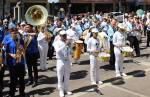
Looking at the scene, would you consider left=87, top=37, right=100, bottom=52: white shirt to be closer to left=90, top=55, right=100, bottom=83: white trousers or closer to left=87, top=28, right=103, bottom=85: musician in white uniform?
left=87, top=28, right=103, bottom=85: musician in white uniform

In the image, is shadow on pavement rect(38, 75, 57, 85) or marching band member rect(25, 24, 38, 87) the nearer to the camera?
marching band member rect(25, 24, 38, 87)

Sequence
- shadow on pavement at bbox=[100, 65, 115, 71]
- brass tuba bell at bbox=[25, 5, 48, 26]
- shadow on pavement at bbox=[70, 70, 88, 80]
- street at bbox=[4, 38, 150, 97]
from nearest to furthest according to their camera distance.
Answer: street at bbox=[4, 38, 150, 97] < shadow on pavement at bbox=[70, 70, 88, 80] < brass tuba bell at bbox=[25, 5, 48, 26] < shadow on pavement at bbox=[100, 65, 115, 71]

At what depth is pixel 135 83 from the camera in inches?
519

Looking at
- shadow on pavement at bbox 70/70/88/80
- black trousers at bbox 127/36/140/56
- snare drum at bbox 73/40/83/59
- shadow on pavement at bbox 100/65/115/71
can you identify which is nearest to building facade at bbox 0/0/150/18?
black trousers at bbox 127/36/140/56

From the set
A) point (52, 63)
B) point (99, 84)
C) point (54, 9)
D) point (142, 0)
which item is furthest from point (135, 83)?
point (142, 0)

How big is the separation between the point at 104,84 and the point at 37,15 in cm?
370

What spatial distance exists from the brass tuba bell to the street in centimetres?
192

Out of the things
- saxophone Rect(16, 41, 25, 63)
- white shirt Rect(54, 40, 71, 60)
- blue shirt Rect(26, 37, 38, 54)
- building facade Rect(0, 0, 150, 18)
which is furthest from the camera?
building facade Rect(0, 0, 150, 18)

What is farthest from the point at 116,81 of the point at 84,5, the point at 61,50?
the point at 84,5

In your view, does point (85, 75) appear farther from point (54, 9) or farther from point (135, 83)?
point (54, 9)

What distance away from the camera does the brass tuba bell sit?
1463 centimetres

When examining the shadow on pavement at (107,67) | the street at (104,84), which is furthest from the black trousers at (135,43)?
the shadow on pavement at (107,67)

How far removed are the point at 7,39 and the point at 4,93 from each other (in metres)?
1.84

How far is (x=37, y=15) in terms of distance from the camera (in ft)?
48.3
